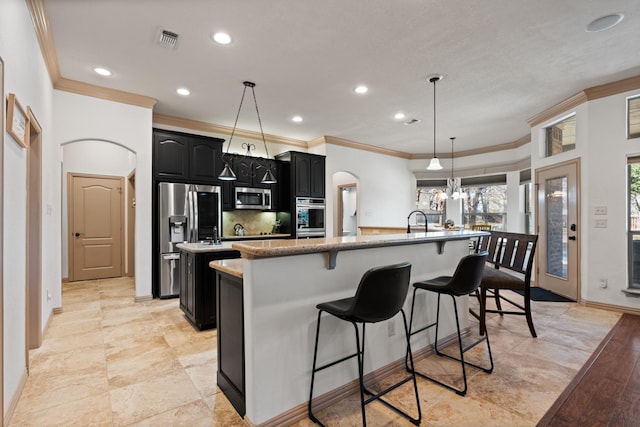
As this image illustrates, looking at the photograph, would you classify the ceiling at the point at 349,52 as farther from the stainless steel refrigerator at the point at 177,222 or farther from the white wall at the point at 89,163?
the white wall at the point at 89,163

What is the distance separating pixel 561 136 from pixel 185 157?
230 inches

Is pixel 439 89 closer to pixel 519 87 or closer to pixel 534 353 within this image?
pixel 519 87

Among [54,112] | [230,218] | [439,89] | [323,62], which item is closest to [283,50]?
[323,62]

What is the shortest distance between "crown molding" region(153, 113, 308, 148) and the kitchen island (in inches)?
158

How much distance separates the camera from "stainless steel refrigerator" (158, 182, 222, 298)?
4.45 meters

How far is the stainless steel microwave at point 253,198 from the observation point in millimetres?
5613

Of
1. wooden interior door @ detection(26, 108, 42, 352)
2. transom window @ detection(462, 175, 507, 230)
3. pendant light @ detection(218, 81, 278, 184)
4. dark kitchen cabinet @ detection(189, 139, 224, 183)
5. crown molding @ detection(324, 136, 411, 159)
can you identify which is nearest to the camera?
wooden interior door @ detection(26, 108, 42, 352)

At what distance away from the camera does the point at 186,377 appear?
2289 mm

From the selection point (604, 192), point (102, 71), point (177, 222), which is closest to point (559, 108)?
point (604, 192)

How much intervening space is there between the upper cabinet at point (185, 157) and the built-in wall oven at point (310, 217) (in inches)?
67.3

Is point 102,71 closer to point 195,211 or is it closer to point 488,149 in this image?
point 195,211

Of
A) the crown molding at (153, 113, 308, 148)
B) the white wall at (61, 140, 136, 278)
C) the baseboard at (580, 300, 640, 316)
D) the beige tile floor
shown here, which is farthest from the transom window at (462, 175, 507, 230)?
the white wall at (61, 140, 136, 278)

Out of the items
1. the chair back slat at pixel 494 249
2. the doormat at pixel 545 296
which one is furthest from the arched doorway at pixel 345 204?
the chair back slat at pixel 494 249

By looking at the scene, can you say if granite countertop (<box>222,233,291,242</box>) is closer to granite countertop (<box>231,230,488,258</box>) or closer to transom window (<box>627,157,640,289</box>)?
granite countertop (<box>231,230,488,258</box>)
